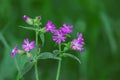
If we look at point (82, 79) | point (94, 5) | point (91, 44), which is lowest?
point (82, 79)

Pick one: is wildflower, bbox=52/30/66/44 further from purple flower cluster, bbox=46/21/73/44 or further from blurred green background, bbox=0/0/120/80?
blurred green background, bbox=0/0/120/80

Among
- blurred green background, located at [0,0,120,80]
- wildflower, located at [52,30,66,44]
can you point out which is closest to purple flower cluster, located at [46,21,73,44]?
wildflower, located at [52,30,66,44]

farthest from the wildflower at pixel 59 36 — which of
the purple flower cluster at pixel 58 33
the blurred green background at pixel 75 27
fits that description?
the blurred green background at pixel 75 27

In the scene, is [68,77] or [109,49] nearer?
[68,77]

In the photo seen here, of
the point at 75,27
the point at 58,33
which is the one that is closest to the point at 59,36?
the point at 58,33

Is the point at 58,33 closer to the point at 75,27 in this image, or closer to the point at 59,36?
the point at 59,36

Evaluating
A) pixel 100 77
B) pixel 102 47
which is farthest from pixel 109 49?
pixel 100 77

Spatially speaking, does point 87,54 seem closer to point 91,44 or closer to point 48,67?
point 91,44

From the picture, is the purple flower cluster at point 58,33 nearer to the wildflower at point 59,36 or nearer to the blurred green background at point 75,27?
the wildflower at point 59,36

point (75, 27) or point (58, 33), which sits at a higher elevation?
point (75, 27)

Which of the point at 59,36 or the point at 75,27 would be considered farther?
the point at 75,27

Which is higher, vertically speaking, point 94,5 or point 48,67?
point 94,5
